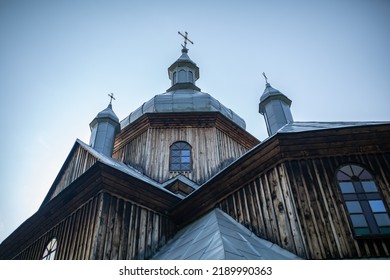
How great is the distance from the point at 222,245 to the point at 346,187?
314 centimetres

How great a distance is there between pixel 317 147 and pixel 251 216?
2038 millimetres

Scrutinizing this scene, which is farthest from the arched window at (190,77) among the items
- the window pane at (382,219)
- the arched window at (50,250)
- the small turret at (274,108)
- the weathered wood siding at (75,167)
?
the window pane at (382,219)

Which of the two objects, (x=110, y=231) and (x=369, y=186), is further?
(x=110, y=231)

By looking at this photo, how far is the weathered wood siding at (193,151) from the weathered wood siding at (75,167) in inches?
79.8

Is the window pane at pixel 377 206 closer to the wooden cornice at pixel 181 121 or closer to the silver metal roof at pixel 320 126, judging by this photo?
the silver metal roof at pixel 320 126

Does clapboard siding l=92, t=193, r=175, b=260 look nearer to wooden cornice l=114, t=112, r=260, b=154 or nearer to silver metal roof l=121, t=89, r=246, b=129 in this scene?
wooden cornice l=114, t=112, r=260, b=154

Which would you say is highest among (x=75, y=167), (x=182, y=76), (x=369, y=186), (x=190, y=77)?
(x=190, y=77)

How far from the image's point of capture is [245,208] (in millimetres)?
7402

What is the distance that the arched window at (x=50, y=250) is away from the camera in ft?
26.3

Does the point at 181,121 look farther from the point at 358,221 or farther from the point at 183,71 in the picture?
the point at 358,221

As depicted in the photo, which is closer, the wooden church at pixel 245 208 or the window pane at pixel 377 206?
the wooden church at pixel 245 208

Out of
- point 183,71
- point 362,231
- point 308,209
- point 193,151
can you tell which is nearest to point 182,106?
point 193,151

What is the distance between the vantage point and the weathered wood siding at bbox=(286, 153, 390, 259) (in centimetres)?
581

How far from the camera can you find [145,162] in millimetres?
11172
